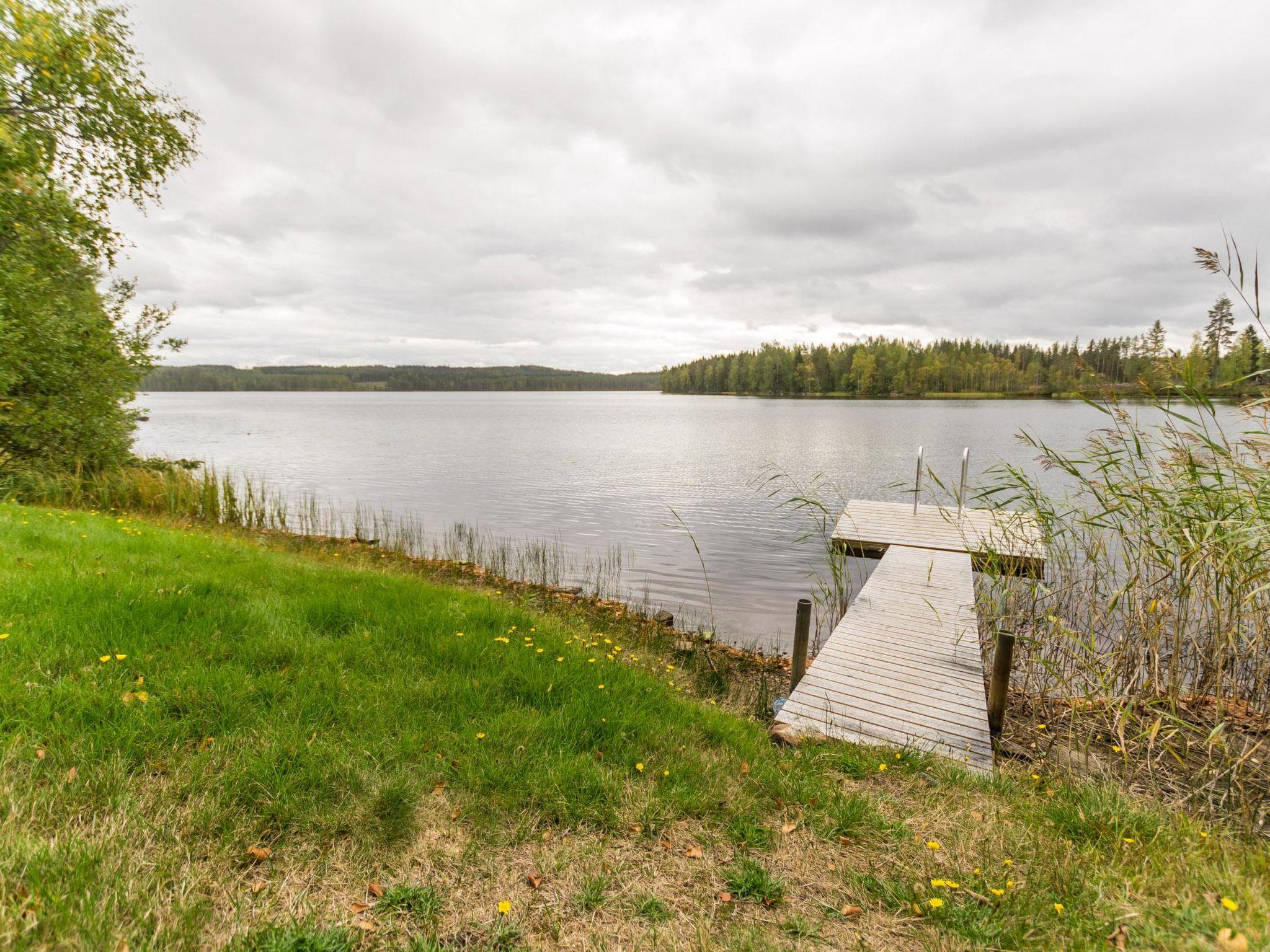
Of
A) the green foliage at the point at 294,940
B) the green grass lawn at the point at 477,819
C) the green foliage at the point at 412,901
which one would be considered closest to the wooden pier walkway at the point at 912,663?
the green grass lawn at the point at 477,819

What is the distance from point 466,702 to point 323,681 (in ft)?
3.51

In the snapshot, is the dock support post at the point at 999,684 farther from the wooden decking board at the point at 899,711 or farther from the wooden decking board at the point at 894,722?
the wooden decking board at the point at 894,722

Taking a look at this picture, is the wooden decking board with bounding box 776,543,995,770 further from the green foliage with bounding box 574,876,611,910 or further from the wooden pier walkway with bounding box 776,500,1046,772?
the green foliage with bounding box 574,876,611,910

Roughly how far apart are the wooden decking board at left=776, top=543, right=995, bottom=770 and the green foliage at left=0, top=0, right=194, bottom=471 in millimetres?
13735

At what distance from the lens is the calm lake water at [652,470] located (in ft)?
43.6

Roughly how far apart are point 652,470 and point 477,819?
25.6m

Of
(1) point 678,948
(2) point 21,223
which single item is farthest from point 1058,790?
(2) point 21,223

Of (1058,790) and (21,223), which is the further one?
(21,223)

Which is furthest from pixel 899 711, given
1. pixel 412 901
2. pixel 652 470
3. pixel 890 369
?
pixel 890 369

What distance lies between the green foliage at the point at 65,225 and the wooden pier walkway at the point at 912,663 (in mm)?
13757

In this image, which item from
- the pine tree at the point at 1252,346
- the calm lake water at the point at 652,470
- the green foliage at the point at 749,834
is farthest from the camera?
the calm lake water at the point at 652,470

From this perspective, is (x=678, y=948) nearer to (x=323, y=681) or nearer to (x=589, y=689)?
(x=589, y=689)

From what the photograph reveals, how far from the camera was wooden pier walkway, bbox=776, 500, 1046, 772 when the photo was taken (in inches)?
216

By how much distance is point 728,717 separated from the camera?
4.97 meters
